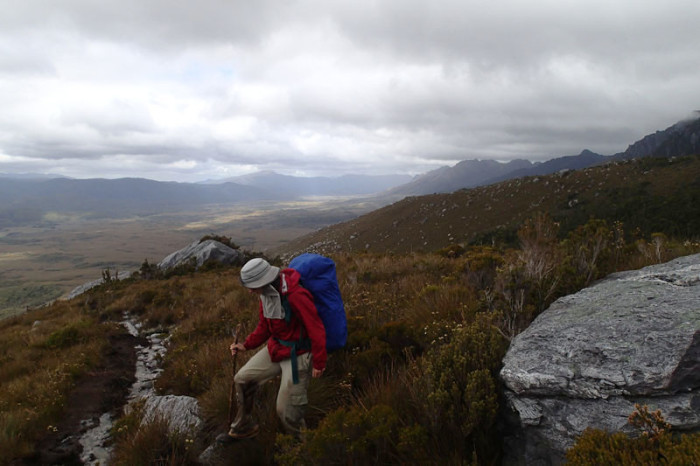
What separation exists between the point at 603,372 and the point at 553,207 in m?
44.0

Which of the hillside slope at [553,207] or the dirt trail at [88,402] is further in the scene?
the hillside slope at [553,207]

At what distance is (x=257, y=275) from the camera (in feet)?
12.0

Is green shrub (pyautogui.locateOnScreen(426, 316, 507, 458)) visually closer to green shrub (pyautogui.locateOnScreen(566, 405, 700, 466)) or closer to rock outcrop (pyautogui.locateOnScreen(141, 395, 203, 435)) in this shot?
green shrub (pyautogui.locateOnScreen(566, 405, 700, 466))

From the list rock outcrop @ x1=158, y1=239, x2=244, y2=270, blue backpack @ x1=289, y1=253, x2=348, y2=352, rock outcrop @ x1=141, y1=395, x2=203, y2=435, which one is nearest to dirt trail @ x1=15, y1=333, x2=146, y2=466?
rock outcrop @ x1=141, y1=395, x2=203, y2=435

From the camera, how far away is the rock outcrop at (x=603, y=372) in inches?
97.1

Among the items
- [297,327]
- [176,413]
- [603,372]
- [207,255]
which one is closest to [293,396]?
[297,327]

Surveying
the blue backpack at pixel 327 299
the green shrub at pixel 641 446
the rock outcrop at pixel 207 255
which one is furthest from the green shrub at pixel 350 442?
the rock outcrop at pixel 207 255

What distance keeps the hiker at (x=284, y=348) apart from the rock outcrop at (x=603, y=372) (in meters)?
1.92

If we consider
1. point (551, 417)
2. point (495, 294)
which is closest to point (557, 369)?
point (551, 417)

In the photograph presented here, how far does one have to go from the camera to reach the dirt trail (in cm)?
454

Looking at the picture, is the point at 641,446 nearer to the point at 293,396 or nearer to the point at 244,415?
the point at 293,396

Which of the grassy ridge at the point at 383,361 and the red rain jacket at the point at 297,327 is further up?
the red rain jacket at the point at 297,327

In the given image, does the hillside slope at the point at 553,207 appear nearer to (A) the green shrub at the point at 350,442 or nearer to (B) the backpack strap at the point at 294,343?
(B) the backpack strap at the point at 294,343

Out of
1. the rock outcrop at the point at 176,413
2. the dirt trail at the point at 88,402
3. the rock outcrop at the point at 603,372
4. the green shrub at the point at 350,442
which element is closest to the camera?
the rock outcrop at the point at 603,372
